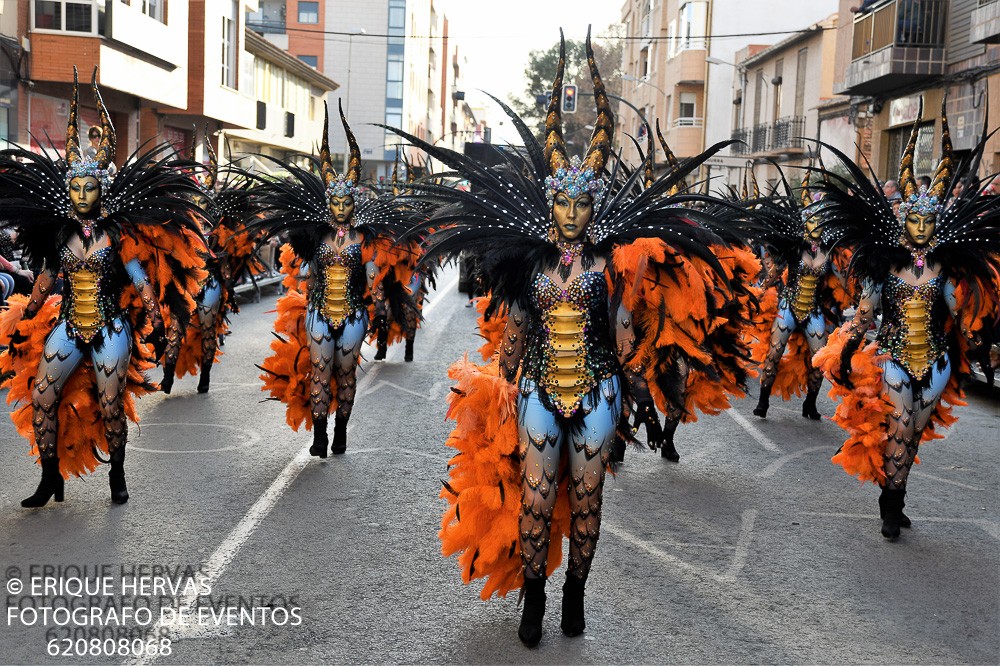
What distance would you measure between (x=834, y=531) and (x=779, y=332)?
3954 millimetres

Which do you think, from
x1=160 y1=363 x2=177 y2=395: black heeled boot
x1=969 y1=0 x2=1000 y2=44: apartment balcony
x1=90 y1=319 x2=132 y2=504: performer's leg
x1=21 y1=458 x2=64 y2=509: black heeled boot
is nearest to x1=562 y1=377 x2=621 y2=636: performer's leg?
x1=90 y1=319 x2=132 y2=504: performer's leg

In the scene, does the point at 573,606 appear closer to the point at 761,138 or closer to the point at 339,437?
the point at 339,437

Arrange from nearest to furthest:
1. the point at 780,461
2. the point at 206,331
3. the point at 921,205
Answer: the point at 921,205 → the point at 780,461 → the point at 206,331

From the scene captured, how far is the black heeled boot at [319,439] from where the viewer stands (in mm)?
8133

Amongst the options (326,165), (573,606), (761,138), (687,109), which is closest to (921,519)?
(573,606)

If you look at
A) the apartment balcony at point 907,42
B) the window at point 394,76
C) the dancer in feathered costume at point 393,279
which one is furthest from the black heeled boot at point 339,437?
the window at point 394,76

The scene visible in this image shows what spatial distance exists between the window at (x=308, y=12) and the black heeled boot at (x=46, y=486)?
67.7 meters

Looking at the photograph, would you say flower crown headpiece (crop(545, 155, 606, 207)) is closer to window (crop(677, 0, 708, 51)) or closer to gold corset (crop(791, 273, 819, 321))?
gold corset (crop(791, 273, 819, 321))

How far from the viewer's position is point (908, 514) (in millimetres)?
7148

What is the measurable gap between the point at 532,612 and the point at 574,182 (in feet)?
6.34

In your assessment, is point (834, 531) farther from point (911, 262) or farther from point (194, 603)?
point (194, 603)

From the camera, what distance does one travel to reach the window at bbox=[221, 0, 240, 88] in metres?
32.4

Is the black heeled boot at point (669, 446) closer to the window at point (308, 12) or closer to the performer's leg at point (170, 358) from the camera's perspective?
the performer's leg at point (170, 358)

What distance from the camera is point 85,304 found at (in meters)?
6.42
